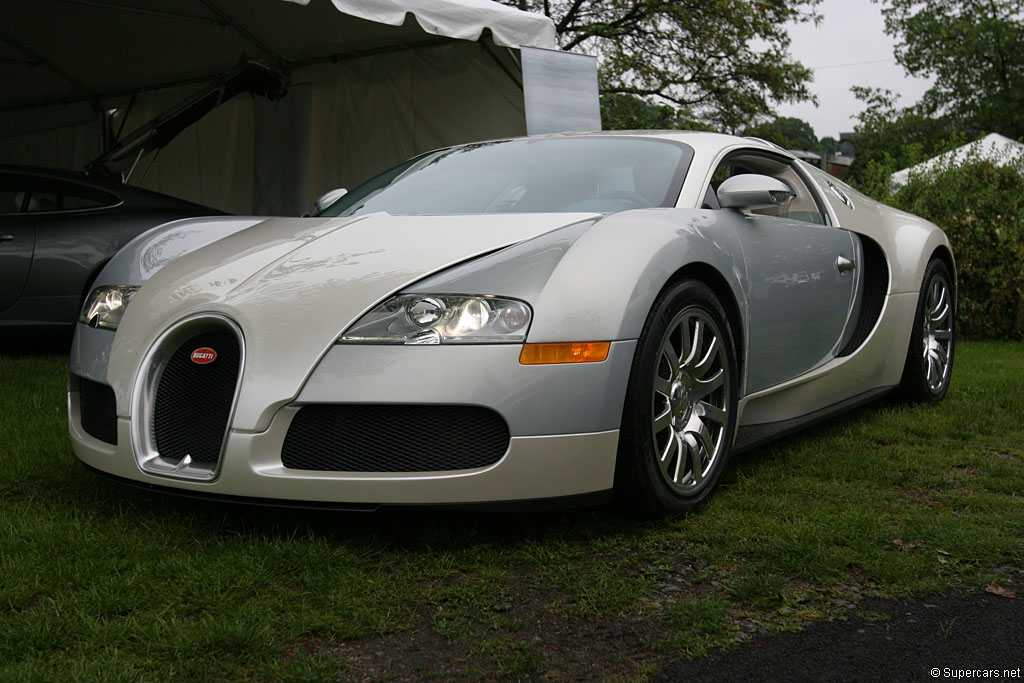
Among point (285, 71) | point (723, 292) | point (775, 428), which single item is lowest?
point (775, 428)

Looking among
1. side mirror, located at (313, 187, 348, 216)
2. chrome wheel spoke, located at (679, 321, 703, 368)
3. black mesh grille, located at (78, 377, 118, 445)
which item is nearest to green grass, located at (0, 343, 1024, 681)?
black mesh grille, located at (78, 377, 118, 445)

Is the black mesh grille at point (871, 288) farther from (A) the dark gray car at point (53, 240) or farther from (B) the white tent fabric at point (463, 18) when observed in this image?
(A) the dark gray car at point (53, 240)

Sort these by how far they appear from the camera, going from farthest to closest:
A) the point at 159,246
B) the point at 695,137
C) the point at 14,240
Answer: the point at 14,240 → the point at 695,137 → the point at 159,246

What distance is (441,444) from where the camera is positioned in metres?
2.54

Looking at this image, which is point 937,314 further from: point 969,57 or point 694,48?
point 969,57

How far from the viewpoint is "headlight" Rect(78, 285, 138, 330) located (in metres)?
3.10

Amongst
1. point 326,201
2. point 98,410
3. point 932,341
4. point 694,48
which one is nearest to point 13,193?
point 326,201

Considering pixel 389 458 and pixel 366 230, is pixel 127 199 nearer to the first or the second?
pixel 366 230

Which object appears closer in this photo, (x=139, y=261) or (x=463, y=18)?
(x=139, y=261)

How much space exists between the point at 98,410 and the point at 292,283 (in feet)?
2.41

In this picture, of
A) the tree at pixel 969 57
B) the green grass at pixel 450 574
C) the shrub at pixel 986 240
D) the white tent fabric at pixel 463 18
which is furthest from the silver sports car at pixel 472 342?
the tree at pixel 969 57

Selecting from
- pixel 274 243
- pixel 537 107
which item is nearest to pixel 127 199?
pixel 537 107

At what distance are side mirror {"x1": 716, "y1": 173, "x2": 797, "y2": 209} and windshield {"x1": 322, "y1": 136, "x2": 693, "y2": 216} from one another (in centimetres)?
17

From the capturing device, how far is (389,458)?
8.36 feet
